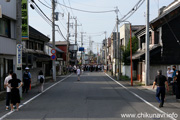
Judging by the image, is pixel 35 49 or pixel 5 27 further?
pixel 35 49

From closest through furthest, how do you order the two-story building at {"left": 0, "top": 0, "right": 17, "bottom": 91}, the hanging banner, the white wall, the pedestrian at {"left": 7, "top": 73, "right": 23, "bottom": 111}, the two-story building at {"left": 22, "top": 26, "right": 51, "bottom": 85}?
the pedestrian at {"left": 7, "top": 73, "right": 23, "bottom": 111} → the white wall → the two-story building at {"left": 0, "top": 0, "right": 17, "bottom": 91} → the hanging banner → the two-story building at {"left": 22, "top": 26, "right": 51, "bottom": 85}

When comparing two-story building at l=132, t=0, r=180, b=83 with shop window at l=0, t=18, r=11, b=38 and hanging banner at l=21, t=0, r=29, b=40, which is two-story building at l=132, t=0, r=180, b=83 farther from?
shop window at l=0, t=18, r=11, b=38

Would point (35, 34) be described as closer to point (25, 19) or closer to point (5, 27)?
point (25, 19)

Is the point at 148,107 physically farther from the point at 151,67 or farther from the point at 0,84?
the point at 151,67

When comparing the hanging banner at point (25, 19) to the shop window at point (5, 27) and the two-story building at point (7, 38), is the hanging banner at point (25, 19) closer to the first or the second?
the two-story building at point (7, 38)

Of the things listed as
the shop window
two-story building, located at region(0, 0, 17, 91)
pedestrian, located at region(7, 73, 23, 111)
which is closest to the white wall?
two-story building, located at region(0, 0, 17, 91)

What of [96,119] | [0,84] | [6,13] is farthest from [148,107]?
[6,13]

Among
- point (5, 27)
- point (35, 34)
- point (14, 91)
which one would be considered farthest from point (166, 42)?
point (14, 91)

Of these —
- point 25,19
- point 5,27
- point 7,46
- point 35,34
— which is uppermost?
point 35,34

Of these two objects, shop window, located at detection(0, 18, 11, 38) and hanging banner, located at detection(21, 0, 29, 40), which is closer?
shop window, located at detection(0, 18, 11, 38)

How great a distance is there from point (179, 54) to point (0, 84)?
16.5 meters

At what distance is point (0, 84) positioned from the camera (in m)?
17.2

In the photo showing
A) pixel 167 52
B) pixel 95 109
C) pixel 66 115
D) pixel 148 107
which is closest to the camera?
pixel 66 115

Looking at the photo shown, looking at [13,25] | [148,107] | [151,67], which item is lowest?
[148,107]
